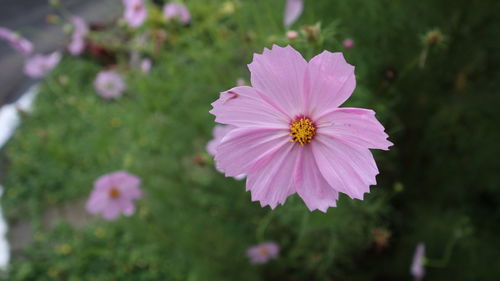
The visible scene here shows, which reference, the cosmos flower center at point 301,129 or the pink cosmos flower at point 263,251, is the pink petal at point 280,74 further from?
the pink cosmos flower at point 263,251

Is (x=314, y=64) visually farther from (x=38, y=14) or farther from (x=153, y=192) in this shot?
(x=38, y=14)

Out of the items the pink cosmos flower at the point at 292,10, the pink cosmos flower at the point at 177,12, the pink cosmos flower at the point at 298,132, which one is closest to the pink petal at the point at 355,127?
the pink cosmos flower at the point at 298,132

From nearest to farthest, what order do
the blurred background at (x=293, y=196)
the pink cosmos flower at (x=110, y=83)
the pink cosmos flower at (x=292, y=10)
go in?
the pink cosmos flower at (x=292, y=10) < the blurred background at (x=293, y=196) < the pink cosmos flower at (x=110, y=83)

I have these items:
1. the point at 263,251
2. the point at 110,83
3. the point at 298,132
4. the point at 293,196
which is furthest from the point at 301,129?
the point at 110,83

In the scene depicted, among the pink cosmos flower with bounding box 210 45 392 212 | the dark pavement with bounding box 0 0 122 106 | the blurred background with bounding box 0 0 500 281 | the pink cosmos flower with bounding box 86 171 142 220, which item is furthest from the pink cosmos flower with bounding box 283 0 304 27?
the dark pavement with bounding box 0 0 122 106

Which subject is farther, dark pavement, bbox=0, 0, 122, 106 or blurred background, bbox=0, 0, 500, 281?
dark pavement, bbox=0, 0, 122, 106

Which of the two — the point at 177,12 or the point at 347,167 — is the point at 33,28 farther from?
the point at 347,167

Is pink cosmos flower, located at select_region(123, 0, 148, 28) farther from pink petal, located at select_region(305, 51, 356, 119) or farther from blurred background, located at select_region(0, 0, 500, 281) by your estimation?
pink petal, located at select_region(305, 51, 356, 119)
